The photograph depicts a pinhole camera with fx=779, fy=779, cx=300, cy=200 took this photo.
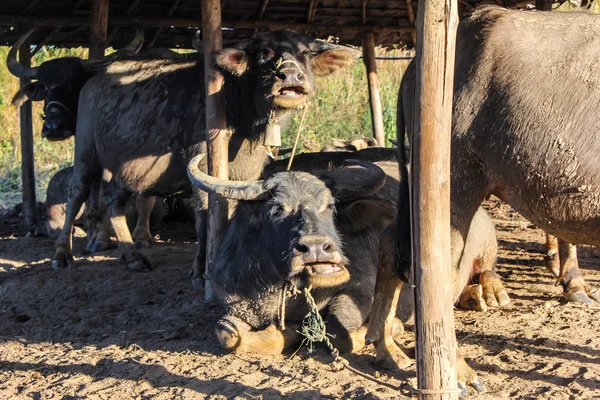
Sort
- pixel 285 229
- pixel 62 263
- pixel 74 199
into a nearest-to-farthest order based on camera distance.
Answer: pixel 285 229 < pixel 62 263 < pixel 74 199

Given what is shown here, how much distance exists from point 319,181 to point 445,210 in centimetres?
171

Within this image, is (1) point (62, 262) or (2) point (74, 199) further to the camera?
(2) point (74, 199)

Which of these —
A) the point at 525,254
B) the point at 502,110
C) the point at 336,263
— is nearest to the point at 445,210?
the point at 502,110

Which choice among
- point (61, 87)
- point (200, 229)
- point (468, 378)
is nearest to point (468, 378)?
point (468, 378)

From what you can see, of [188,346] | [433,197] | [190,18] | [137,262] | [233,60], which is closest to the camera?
[433,197]

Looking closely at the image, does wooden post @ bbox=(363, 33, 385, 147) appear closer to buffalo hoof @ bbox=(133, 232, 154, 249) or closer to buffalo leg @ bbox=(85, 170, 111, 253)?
buffalo hoof @ bbox=(133, 232, 154, 249)

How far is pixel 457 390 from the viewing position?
3.89 metres

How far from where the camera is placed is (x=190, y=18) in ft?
32.6

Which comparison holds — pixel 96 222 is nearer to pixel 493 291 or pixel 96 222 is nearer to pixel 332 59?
pixel 332 59

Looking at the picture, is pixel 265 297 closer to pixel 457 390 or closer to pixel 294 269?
pixel 294 269

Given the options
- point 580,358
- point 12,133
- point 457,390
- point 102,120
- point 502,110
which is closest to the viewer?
point 457,390

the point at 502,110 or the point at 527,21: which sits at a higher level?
the point at 527,21

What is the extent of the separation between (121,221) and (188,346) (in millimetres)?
2979

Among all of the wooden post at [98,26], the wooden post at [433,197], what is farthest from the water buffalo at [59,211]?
the wooden post at [433,197]
